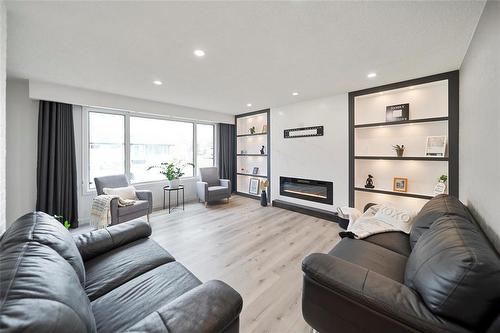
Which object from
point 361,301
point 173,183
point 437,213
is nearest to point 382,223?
point 437,213

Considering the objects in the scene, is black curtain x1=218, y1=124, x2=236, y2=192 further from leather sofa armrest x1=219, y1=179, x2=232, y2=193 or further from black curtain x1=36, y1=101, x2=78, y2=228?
black curtain x1=36, y1=101, x2=78, y2=228

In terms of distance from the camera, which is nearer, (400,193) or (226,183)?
(400,193)

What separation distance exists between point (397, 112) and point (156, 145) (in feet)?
15.9

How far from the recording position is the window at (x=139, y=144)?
12.9 feet

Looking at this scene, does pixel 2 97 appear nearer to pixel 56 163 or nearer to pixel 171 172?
pixel 56 163

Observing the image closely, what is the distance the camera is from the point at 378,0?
1.45 meters

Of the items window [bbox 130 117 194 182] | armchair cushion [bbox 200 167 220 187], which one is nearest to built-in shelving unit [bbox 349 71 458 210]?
armchair cushion [bbox 200 167 220 187]

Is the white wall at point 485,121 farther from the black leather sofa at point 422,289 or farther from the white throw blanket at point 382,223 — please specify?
the white throw blanket at point 382,223

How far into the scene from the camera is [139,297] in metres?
1.17

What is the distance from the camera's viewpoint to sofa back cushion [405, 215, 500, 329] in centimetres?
81

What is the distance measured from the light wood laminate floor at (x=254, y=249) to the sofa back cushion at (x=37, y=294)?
1159mm

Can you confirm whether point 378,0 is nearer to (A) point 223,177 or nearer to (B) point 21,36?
(B) point 21,36

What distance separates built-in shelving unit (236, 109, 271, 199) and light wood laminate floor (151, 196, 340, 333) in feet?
4.40

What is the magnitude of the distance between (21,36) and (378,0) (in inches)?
122
